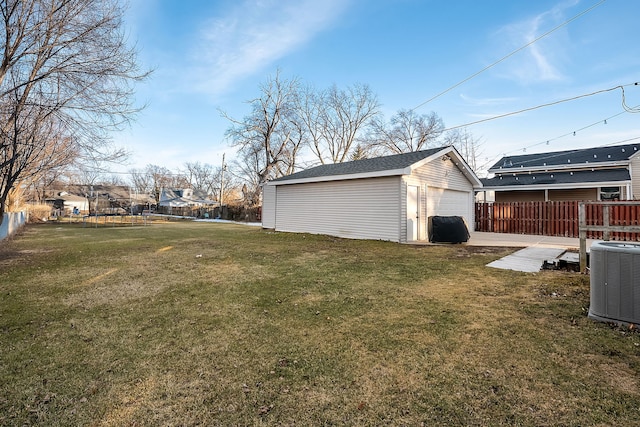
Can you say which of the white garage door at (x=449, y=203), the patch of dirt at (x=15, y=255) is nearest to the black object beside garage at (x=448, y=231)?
the white garage door at (x=449, y=203)

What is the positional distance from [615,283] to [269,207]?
15.2 m

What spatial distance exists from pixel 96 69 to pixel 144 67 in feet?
3.38

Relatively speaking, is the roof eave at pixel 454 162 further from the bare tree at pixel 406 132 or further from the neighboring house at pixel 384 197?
the bare tree at pixel 406 132

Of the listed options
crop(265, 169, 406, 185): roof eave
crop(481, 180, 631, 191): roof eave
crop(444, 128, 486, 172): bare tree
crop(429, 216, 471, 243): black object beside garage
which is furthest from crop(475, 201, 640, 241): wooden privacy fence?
crop(444, 128, 486, 172): bare tree

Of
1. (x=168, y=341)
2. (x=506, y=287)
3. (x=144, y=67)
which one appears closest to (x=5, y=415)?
(x=168, y=341)

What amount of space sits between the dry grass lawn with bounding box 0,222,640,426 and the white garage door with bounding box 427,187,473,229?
660 centimetres

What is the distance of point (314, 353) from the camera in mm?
2801

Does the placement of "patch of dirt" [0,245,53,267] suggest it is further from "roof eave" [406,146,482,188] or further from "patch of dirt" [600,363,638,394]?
"roof eave" [406,146,482,188]

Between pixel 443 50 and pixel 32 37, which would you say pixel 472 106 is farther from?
pixel 32 37

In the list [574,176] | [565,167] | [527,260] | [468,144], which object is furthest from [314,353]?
[468,144]

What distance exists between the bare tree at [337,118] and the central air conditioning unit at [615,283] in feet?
106

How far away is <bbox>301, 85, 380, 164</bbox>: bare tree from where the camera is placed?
35.3 meters

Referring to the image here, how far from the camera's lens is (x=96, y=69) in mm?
7332

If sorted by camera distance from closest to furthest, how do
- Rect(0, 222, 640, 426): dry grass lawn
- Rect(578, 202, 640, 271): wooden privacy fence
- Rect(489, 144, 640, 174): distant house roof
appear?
Rect(0, 222, 640, 426): dry grass lawn
Rect(578, 202, 640, 271): wooden privacy fence
Rect(489, 144, 640, 174): distant house roof
